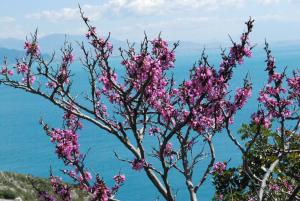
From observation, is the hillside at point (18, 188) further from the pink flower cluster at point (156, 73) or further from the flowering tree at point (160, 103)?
the pink flower cluster at point (156, 73)

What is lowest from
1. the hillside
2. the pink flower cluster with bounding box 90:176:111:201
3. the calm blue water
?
the pink flower cluster with bounding box 90:176:111:201

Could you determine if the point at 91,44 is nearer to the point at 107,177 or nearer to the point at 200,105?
the point at 200,105

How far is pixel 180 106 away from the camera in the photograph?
9.38m

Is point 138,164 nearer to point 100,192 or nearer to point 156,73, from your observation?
point 100,192

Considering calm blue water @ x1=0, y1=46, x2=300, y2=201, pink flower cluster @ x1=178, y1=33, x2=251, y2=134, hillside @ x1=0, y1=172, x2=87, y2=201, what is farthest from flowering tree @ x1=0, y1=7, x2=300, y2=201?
calm blue water @ x1=0, y1=46, x2=300, y2=201

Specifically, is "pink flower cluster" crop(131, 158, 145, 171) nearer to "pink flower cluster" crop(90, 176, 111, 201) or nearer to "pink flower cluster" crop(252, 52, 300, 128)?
"pink flower cluster" crop(90, 176, 111, 201)

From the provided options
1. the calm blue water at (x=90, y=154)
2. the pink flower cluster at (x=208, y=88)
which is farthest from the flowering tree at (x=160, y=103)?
the calm blue water at (x=90, y=154)

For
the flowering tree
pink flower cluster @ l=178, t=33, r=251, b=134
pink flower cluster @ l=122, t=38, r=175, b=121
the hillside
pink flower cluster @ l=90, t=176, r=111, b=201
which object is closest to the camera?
pink flower cluster @ l=178, t=33, r=251, b=134

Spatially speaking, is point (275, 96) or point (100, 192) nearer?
point (100, 192)

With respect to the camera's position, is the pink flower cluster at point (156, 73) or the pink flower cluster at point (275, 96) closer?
the pink flower cluster at point (156, 73)

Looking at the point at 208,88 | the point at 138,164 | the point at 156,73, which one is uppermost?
the point at 156,73

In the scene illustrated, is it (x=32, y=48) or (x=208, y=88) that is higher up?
(x=32, y=48)

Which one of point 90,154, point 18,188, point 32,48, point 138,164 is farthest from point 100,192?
point 90,154

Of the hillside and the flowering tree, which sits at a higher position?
the hillside
